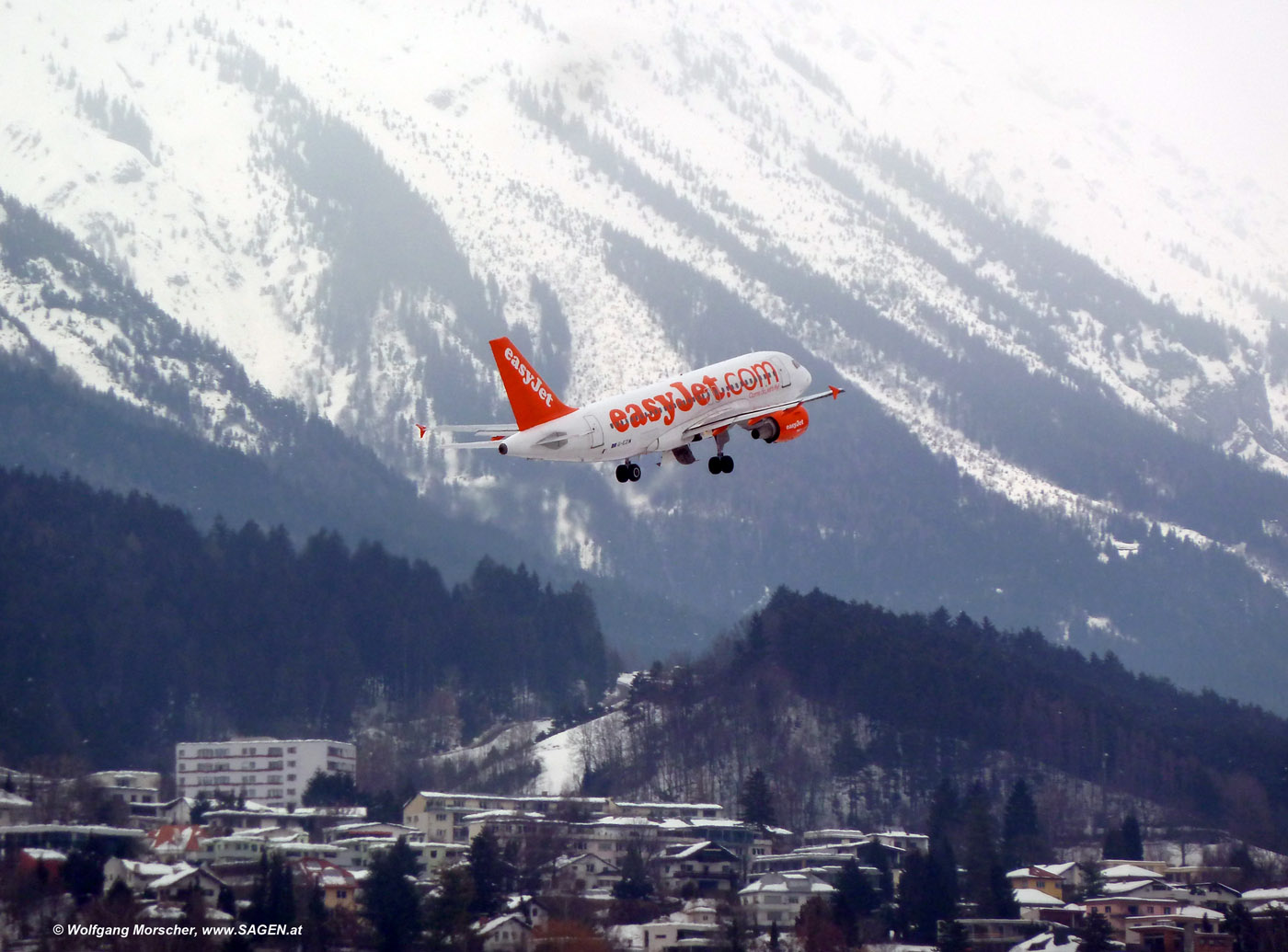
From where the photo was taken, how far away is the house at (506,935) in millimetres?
152625

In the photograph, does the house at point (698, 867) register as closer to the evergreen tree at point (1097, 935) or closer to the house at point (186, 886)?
the evergreen tree at point (1097, 935)

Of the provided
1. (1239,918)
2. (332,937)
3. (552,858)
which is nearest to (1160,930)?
(1239,918)

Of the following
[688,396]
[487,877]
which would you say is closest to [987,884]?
[487,877]

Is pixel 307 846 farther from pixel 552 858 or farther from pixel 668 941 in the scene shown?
pixel 668 941

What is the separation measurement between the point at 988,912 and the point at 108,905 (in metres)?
66.0

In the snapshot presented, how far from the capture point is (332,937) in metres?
152

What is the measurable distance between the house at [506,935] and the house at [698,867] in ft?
100

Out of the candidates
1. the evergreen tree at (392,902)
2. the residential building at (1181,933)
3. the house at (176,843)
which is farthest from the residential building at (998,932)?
the house at (176,843)

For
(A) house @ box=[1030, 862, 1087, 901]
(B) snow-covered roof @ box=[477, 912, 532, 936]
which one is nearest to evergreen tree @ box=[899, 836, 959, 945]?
(A) house @ box=[1030, 862, 1087, 901]

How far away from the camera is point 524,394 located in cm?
10800

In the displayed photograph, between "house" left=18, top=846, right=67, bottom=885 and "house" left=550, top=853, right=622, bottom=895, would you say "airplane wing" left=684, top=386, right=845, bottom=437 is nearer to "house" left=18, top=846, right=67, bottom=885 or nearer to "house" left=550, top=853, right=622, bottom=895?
"house" left=550, top=853, right=622, bottom=895

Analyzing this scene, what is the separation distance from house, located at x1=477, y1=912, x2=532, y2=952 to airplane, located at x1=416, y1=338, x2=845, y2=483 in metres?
49.0

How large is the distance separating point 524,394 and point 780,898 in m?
79.1

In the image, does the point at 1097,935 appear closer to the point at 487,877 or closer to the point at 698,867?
the point at 698,867
